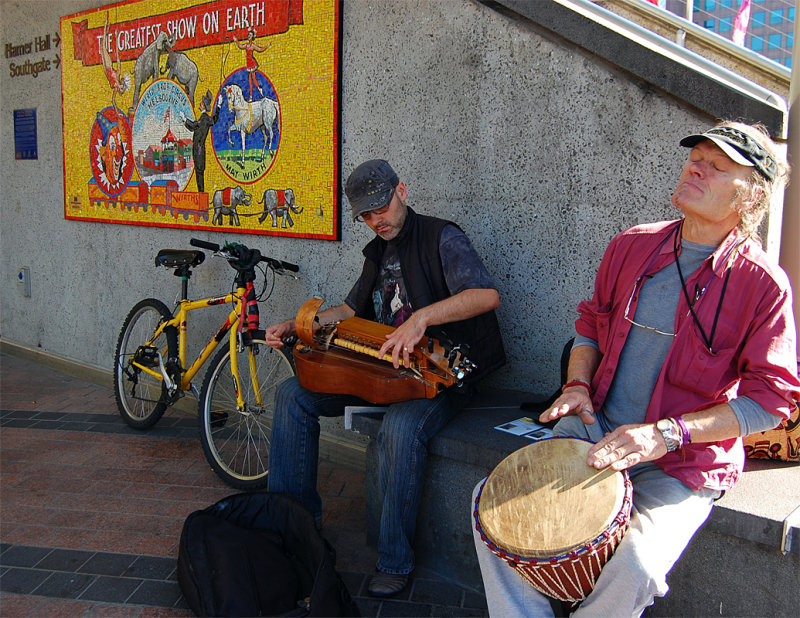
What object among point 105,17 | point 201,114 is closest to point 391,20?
point 201,114

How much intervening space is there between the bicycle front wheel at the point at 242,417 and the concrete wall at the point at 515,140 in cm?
37

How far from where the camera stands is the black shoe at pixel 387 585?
9.07 ft

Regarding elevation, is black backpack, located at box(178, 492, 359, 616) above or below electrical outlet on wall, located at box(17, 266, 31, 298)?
below

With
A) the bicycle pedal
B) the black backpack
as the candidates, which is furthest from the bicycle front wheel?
the black backpack

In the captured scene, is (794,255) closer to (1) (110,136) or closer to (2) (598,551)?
(2) (598,551)

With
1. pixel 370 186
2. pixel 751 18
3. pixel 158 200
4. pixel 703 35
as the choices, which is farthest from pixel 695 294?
pixel 751 18

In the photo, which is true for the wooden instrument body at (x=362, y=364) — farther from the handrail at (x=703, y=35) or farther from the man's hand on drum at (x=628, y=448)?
the handrail at (x=703, y=35)

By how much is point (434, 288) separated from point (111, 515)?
199 centimetres

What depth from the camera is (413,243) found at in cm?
316

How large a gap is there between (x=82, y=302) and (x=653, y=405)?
16.8 feet

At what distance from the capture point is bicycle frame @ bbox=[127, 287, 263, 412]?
12.7ft

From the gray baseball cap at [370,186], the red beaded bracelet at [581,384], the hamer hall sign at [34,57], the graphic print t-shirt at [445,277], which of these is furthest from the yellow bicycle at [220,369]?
the hamer hall sign at [34,57]

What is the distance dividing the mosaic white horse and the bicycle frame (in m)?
0.96

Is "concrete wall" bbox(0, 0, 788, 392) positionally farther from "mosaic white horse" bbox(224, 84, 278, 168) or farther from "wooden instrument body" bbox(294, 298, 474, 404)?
"wooden instrument body" bbox(294, 298, 474, 404)
